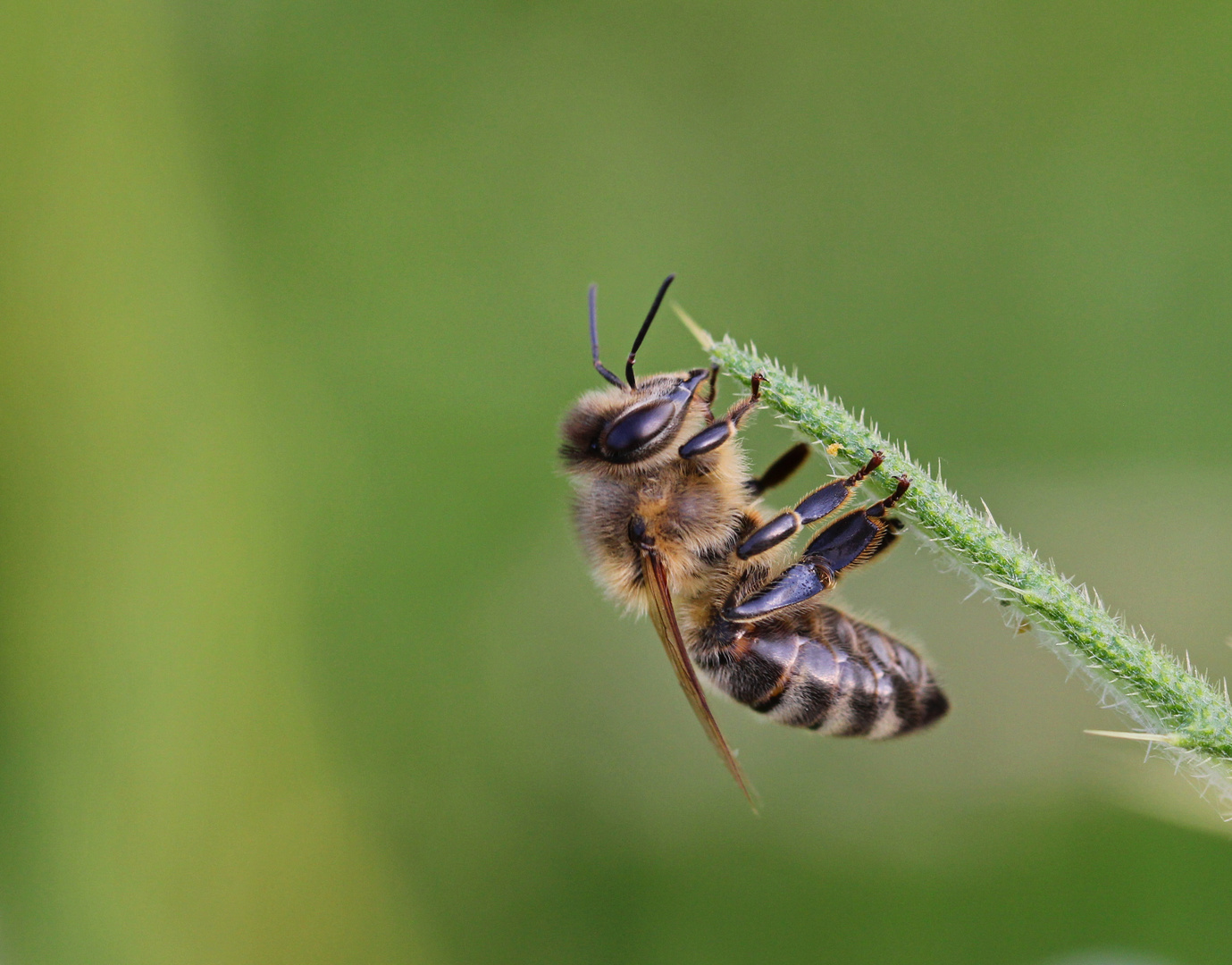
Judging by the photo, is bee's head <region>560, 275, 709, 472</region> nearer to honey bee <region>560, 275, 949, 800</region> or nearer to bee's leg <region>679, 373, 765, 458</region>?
honey bee <region>560, 275, 949, 800</region>

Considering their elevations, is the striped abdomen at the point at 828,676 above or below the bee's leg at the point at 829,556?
below

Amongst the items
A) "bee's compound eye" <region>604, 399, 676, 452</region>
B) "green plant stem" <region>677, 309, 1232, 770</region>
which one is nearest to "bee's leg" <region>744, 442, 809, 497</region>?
"bee's compound eye" <region>604, 399, 676, 452</region>

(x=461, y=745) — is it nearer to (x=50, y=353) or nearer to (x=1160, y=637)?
(x=50, y=353)

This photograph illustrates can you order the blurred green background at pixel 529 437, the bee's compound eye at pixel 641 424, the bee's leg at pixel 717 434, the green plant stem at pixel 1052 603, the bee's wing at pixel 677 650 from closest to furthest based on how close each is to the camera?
the green plant stem at pixel 1052 603 → the bee's wing at pixel 677 650 → the bee's leg at pixel 717 434 → the bee's compound eye at pixel 641 424 → the blurred green background at pixel 529 437

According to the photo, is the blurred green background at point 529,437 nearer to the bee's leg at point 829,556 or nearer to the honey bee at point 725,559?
the honey bee at point 725,559

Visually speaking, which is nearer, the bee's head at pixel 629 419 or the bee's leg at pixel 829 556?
the bee's leg at pixel 829 556

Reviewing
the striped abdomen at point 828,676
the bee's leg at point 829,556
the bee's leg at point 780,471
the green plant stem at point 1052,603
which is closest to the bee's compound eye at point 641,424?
the bee's leg at point 780,471
